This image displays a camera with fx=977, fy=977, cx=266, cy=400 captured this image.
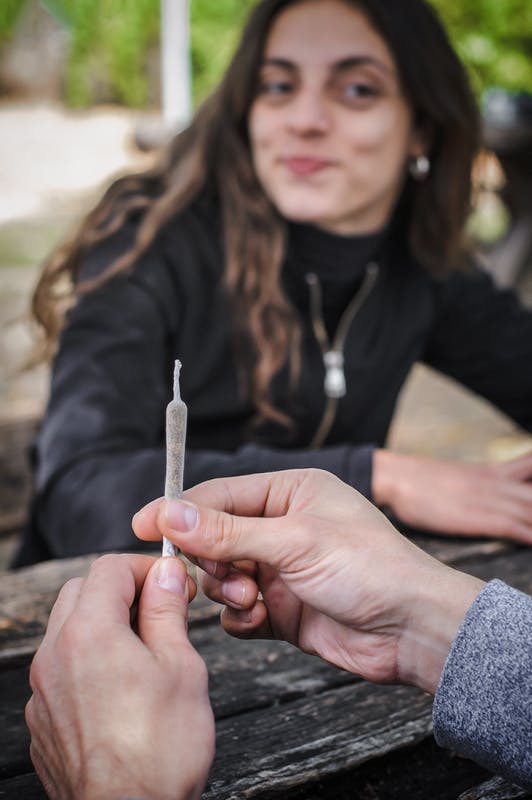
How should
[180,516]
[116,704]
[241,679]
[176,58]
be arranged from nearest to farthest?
1. [116,704]
2. [180,516]
3. [241,679]
4. [176,58]

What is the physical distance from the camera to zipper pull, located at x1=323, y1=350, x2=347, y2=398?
2.01m

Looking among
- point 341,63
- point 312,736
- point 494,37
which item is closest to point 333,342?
point 341,63

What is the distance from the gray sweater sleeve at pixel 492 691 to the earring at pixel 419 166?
58.4 inches

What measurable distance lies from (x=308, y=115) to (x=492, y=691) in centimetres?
131

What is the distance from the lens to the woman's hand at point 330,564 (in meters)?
0.83

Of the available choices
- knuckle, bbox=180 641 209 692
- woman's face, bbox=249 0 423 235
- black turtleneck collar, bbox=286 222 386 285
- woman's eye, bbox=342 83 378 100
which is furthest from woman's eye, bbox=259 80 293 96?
knuckle, bbox=180 641 209 692

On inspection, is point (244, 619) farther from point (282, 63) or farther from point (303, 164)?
point (282, 63)

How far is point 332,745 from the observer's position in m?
0.92

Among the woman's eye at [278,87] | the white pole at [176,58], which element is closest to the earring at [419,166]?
the woman's eye at [278,87]

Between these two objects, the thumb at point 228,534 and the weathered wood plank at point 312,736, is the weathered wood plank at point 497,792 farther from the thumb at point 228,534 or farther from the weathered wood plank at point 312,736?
the thumb at point 228,534

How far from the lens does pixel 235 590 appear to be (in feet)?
2.99

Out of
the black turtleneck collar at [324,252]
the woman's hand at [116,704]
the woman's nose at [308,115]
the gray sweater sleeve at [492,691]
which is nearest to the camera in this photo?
the woman's hand at [116,704]

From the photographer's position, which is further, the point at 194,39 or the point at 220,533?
the point at 194,39

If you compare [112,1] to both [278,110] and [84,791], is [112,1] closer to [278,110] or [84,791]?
[278,110]
